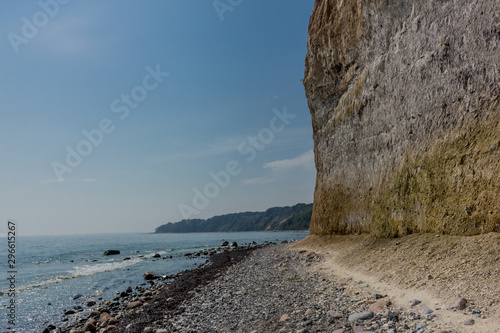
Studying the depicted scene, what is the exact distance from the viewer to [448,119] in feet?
38.9

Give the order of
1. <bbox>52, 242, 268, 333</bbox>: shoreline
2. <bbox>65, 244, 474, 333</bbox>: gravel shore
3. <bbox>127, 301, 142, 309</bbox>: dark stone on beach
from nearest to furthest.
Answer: <bbox>65, 244, 474, 333</bbox>: gravel shore → <bbox>52, 242, 268, 333</bbox>: shoreline → <bbox>127, 301, 142, 309</bbox>: dark stone on beach

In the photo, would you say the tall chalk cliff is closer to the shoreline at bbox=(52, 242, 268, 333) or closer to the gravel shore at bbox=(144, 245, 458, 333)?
the gravel shore at bbox=(144, 245, 458, 333)

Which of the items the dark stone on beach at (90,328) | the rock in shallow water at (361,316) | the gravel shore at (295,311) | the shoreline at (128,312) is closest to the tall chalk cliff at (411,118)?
the gravel shore at (295,311)

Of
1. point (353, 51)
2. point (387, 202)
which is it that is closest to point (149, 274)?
point (387, 202)

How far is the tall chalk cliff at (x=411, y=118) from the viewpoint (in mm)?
10234

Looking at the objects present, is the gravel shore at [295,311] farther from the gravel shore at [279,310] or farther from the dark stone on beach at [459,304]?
the dark stone on beach at [459,304]

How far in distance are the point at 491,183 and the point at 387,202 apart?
642cm

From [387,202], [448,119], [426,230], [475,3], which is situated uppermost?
[475,3]

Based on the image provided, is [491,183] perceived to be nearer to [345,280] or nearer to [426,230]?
[426,230]

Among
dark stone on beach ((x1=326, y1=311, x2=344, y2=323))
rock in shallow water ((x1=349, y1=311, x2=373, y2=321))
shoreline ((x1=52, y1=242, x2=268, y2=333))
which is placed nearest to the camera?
rock in shallow water ((x1=349, y1=311, x2=373, y2=321))

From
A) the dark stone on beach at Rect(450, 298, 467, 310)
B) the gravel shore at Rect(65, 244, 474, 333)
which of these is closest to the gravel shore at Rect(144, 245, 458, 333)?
the gravel shore at Rect(65, 244, 474, 333)

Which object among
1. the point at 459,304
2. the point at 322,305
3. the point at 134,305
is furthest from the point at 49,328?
the point at 459,304

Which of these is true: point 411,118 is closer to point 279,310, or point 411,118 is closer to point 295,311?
point 295,311

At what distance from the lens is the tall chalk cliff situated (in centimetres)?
1023
